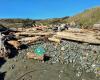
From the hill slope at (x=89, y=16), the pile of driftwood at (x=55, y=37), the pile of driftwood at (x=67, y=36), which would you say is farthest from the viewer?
the hill slope at (x=89, y=16)

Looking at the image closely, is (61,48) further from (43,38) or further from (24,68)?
(24,68)

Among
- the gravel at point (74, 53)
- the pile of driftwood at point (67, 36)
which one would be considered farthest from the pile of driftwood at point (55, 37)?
the gravel at point (74, 53)

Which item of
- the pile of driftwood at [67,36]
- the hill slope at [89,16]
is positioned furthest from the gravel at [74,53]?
the hill slope at [89,16]

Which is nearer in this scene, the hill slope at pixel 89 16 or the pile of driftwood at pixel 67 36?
the pile of driftwood at pixel 67 36

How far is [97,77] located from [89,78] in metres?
0.53

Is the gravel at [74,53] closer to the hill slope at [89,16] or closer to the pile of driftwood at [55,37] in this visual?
the pile of driftwood at [55,37]

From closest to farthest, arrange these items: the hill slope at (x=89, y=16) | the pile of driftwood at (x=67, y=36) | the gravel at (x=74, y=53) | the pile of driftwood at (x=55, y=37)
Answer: the gravel at (x=74, y=53), the pile of driftwood at (x=55, y=37), the pile of driftwood at (x=67, y=36), the hill slope at (x=89, y=16)

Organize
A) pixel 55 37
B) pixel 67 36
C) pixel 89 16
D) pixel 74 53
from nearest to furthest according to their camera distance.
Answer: pixel 74 53 < pixel 67 36 < pixel 55 37 < pixel 89 16

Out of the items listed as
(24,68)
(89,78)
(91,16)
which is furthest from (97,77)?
(91,16)

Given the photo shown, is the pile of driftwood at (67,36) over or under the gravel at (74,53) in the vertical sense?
over

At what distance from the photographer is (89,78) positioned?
15.1 m

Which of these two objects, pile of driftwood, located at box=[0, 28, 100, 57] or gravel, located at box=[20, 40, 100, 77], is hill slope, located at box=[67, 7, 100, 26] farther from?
gravel, located at box=[20, 40, 100, 77]

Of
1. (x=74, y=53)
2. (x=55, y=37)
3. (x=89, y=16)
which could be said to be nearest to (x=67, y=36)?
(x=55, y=37)

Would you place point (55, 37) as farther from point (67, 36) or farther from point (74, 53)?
point (74, 53)
